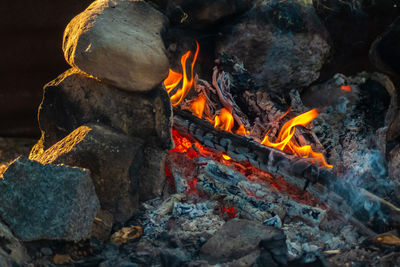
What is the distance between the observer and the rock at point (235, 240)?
2.77 m

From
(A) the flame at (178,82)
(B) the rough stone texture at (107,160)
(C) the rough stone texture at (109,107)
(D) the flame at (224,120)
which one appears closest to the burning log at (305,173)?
(D) the flame at (224,120)

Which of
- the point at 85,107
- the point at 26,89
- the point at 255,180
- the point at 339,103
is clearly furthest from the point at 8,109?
the point at 339,103

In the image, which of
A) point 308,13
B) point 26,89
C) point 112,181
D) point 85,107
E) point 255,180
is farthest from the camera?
point 26,89

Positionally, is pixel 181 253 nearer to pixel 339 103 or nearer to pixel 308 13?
pixel 339 103

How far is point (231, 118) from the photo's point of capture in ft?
12.6

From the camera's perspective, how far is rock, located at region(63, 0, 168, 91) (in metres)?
3.00

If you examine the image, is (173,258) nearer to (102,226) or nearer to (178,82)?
(102,226)

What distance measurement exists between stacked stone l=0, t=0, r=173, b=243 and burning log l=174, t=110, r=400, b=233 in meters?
0.43

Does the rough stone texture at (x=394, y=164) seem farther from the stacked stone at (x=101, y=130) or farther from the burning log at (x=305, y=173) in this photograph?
the stacked stone at (x=101, y=130)

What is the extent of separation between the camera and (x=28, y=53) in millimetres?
4703

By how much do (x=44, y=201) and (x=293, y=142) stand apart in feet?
6.40

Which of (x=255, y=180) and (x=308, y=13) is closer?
(x=255, y=180)

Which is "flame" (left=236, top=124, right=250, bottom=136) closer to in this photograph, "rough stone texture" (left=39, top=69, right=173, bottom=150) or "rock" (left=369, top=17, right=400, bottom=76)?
"rough stone texture" (left=39, top=69, right=173, bottom=150)

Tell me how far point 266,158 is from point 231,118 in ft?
1.76
